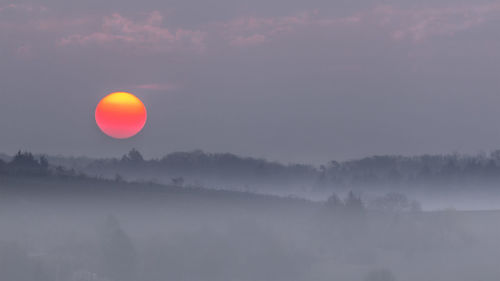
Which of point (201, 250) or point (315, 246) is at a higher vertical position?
point (315, 246)

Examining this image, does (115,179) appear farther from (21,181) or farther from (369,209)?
(369,209)

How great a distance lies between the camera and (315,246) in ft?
227

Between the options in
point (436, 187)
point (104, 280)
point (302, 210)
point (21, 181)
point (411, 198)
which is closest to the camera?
point (104, 280)

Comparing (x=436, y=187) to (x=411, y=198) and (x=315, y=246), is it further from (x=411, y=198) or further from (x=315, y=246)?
(x=315, y=246)

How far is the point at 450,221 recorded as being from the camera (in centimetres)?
8206

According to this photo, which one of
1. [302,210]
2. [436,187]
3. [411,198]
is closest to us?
[302,210]

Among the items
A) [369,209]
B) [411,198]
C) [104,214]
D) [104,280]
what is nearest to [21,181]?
[104,214]

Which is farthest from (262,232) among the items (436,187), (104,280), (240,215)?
(436,187)

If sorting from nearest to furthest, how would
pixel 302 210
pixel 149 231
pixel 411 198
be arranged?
1. pixel 149 231
2. pixel 302 210
3. pixel 411 198

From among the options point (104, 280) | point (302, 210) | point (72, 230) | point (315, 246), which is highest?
point (302, 210)

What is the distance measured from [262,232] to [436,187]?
31.3m

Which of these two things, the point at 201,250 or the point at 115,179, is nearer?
the point at 201,250

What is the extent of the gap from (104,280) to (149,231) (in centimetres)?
1062

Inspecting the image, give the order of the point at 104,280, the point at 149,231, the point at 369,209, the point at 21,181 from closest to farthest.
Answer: the point at 104,280 < the point at 149,231 < the point at 21,181 < the point at 369,209
